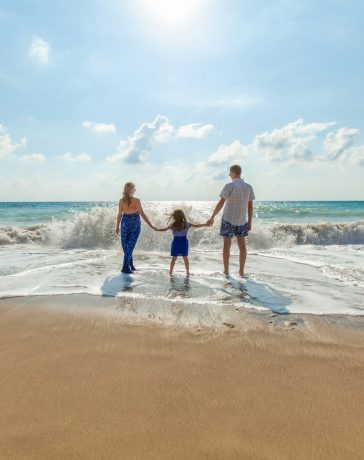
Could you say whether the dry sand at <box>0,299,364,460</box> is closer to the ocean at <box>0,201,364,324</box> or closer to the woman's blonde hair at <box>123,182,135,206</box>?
the ocean at <box>0,201,364,324</box>

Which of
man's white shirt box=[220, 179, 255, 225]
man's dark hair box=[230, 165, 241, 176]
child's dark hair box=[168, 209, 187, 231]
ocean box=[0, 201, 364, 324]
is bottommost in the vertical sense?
ocean box=[0, 201, 364, 324]

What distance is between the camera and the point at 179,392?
7.93 ft

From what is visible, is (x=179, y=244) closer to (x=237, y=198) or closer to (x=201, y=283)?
(x=201, y=283)

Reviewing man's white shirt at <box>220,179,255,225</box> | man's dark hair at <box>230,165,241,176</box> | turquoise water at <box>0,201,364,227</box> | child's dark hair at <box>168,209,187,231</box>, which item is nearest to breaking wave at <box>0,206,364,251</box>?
turquoise water at <box>0,201,364,227</box>

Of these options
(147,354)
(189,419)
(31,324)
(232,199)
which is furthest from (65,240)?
(189,419)

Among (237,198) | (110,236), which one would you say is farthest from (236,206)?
(110,236)

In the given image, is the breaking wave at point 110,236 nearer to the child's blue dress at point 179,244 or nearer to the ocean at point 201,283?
the ocean at point 201,283

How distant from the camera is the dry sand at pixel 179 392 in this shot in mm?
1911

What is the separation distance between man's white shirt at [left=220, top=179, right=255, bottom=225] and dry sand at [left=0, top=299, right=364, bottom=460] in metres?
3.21

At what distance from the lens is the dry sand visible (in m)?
1.91

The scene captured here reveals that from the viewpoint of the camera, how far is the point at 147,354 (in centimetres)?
302

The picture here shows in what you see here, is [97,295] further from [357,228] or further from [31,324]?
[357,228]

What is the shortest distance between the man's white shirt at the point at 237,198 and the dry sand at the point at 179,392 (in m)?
3.21

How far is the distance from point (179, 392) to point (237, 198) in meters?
4.64
